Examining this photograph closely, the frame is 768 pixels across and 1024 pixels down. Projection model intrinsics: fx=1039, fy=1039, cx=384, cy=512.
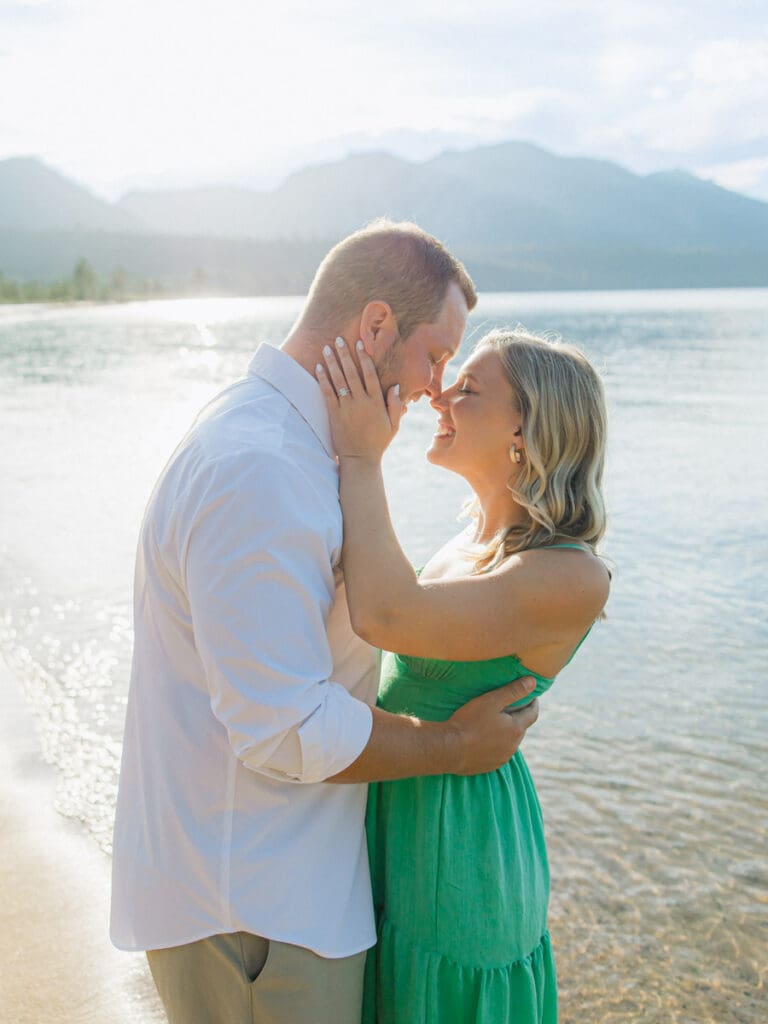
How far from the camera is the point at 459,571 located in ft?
8.70

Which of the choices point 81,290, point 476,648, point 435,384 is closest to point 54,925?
point 476,648

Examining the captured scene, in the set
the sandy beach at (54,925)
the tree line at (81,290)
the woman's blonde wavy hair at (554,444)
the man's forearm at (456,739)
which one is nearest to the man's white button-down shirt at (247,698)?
the man's forearm at (456,739)

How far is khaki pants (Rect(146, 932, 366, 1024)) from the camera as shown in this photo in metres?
2.04

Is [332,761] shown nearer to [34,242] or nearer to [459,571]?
[459,571]

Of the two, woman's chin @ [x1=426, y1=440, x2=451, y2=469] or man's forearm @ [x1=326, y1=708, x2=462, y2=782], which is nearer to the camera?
man's forearm @ [x1=326, y1=708, x2=462, y2=782]

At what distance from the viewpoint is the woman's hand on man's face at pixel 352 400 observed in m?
2.17

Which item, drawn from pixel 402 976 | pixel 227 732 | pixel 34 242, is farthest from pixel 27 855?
pixel 34 242

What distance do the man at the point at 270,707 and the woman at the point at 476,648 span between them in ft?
0.27

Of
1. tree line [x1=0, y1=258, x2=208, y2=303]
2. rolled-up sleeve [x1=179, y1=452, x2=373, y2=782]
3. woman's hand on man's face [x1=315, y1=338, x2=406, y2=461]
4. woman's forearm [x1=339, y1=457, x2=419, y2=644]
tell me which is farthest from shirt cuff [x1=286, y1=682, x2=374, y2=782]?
tree line [x1=0, y1=258, x2=208, y2=303]

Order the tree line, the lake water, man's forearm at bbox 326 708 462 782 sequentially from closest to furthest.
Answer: man's forearm at bbox 326 708 462 782 < the lake water < the tree line

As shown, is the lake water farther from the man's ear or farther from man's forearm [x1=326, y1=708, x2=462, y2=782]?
man's forearm [x1=326, y1=708, x2=462, y2=782]

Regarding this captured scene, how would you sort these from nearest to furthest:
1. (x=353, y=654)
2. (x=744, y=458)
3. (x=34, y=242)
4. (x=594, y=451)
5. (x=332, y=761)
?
(x=332, y=761), (x=353, y=654), (x=594, y=451), (x=744, y=458), (x=34, y=242)

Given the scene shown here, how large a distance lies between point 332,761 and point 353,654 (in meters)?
0.38

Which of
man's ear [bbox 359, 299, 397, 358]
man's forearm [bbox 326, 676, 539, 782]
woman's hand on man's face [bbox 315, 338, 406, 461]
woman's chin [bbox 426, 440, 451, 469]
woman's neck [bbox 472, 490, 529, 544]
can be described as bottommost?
man's forearm [bbox 326, 676, 539, 782]
